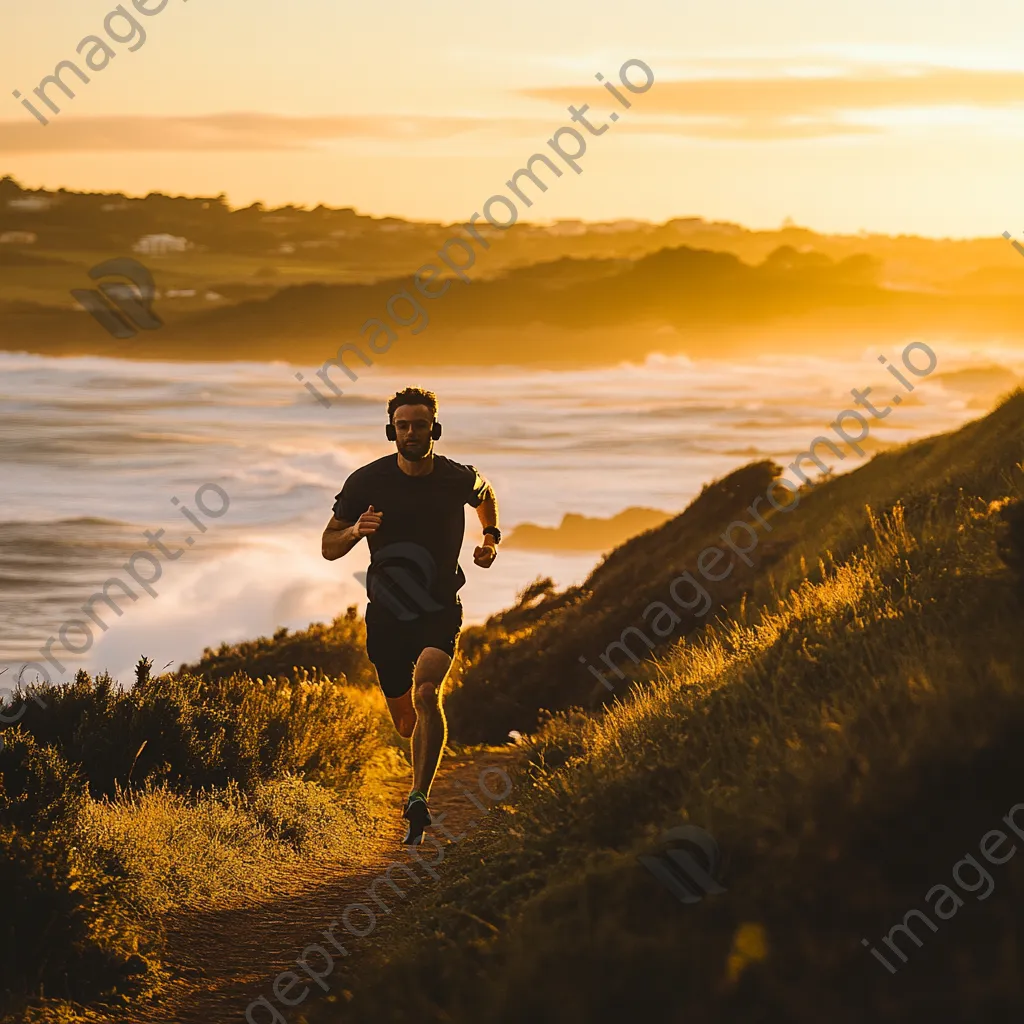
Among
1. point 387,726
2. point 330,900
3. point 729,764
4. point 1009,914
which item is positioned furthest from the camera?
point 387,726

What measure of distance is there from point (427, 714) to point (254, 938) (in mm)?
1713

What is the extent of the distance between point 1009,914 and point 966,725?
956 millimetres

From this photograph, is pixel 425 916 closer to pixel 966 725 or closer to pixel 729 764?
pixel 729 764

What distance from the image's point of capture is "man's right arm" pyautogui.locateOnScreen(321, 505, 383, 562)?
8281 millimetres

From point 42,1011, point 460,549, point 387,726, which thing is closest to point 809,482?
point 387,726

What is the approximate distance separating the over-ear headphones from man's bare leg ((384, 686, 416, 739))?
172 cm

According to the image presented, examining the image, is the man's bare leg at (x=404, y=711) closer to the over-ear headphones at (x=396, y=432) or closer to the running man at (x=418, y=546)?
the running man at (x=418, y=546)

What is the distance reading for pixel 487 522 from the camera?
364 inches

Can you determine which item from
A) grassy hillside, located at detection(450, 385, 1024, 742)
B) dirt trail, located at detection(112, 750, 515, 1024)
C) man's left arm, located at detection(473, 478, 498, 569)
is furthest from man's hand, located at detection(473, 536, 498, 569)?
grassy hillside, located at detection(450, 385, 1024, 742)

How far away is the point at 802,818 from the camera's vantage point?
5645mm

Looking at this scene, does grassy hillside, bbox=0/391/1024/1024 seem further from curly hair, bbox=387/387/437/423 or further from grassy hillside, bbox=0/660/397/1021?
curly hair, bbox=387/387/437/423

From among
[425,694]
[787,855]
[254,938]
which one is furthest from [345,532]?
[787,855]
